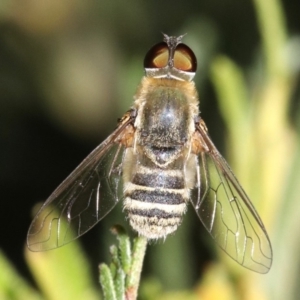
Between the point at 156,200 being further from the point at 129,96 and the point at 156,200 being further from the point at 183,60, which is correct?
the point at 129,96

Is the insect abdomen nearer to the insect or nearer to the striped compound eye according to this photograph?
the insect

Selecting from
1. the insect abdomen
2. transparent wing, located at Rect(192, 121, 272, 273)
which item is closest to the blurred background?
transparent wing, located at Rect(192, 121, 272, 273)

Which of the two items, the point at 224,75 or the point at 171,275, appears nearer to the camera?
the point at 224,75

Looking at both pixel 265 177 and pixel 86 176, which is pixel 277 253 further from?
pixel 86 176

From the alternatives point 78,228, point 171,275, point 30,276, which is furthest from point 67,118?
point 78,228

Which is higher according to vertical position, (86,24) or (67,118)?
(86,24)

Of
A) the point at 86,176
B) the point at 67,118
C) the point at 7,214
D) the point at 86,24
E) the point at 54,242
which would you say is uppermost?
the point at 86,24

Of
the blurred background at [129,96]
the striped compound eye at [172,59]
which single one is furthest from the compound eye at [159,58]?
the blurred background at [129,96]

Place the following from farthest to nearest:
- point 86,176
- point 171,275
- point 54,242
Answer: point 171,275 → point 86,176 → point 54,242
